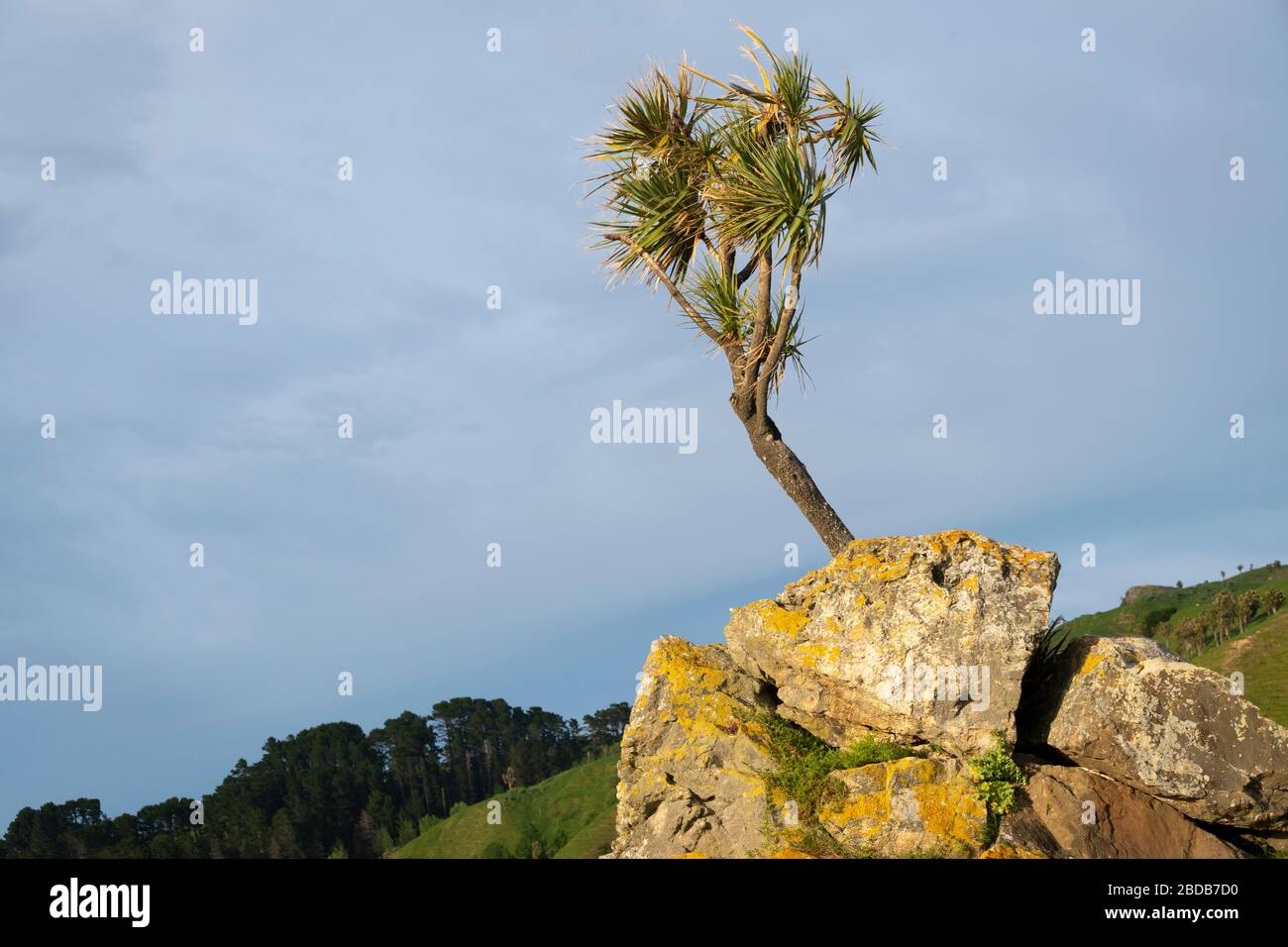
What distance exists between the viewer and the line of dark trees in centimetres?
7444

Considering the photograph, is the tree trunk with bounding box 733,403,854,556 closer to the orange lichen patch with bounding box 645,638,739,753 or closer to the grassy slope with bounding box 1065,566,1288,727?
the orange lichen patch with bounding box 645,638,739,753

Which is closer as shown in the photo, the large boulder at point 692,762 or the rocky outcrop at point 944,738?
the rocky outcrop at point 944,738

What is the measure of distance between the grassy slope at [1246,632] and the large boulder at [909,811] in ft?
47.6

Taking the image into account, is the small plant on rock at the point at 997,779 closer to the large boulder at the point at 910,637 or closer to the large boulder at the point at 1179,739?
the large boulder at the point at 910,637

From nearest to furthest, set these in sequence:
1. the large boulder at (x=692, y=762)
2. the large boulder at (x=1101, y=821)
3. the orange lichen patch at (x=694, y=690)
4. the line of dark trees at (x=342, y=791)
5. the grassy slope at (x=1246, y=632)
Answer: the large boulder at (x=1101, y=821), the large boulder at (x=692, y=762), the orange lichen patch at (x=694, y=690), the grassy slope at (x=1246, y=632), the line of dark trees at (x=342, y=791)

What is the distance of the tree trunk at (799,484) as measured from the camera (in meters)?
19.4

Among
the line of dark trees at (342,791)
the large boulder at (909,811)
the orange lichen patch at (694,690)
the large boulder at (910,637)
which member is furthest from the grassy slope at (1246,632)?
the line of dark trees at (342,791)

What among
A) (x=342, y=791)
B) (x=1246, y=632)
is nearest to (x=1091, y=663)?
(x=1246, y=632)

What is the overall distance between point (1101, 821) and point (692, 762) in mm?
5920

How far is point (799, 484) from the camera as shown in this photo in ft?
63.8

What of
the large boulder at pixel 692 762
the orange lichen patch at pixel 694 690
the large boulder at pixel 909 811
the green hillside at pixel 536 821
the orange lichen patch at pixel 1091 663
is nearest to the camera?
the large boulder at pixel 909 811

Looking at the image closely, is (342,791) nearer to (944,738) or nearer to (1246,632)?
(1246,632)
